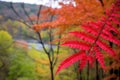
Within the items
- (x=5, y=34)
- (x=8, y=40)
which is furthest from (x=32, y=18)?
(x=5, y=34)

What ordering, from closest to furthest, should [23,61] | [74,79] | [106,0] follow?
[106,0] → [74,79] → [23,61]

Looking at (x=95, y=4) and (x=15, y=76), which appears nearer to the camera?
(x=95, y=4)

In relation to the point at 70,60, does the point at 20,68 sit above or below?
below

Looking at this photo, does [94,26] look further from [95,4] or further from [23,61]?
[23,61]

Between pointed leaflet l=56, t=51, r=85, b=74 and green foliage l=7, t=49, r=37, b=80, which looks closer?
pointed leaflet l=56, t=51, r=85, b=74

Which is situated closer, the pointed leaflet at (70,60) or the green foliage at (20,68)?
the pointed leaflet at (70,60)

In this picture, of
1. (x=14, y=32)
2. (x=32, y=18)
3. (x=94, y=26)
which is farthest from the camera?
(x=14, y=32)

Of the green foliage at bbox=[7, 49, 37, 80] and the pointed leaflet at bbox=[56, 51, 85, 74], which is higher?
the pointed leaflet at bbox=[56, 51, 85, 74]

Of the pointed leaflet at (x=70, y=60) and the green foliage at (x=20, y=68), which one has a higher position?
the pointed leaflet at (x=70, y=60)

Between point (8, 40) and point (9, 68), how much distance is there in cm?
578

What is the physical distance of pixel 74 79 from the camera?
55.4 feet

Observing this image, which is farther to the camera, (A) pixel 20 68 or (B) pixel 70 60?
(A) pixel 20 68

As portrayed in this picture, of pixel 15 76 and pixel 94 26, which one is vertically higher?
pixel 94 26

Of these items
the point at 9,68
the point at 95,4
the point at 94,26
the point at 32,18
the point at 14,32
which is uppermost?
the point at 94,26
